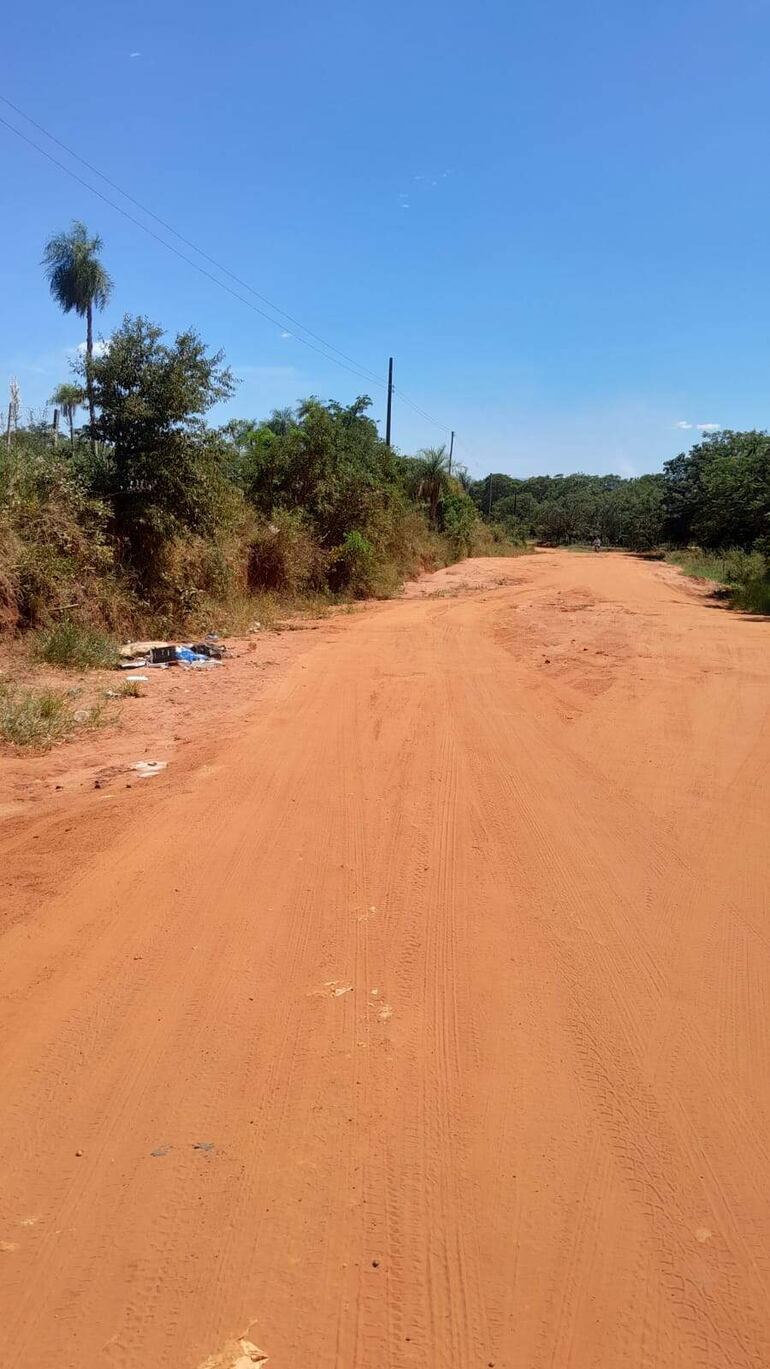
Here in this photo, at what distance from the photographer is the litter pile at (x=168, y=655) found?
1227 centimetres

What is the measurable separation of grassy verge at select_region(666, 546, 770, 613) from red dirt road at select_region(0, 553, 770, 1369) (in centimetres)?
1619

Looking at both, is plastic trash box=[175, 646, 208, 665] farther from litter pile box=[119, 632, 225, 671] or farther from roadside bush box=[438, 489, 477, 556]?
roadside bush box=[438, 489, 477, 556]

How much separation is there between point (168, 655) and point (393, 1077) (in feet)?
33.2

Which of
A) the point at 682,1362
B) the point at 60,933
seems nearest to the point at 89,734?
the point at 60,933

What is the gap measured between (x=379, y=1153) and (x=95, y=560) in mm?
12167

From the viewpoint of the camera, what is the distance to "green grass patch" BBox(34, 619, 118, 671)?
11211mm

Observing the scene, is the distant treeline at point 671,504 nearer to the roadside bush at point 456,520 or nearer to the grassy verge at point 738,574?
the grassy verge at point 738,574

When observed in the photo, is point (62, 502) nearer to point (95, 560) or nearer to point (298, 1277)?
point (95, 560)

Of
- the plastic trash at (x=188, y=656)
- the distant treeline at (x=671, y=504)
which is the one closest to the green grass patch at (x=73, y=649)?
the plastic trash at (x=188, y=656)

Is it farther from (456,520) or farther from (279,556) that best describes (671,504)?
(279,556)

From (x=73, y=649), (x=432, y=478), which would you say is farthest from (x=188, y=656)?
(x=432, y=478)

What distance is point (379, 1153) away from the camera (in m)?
2.87

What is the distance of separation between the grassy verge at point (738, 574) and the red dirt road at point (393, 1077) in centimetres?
1619

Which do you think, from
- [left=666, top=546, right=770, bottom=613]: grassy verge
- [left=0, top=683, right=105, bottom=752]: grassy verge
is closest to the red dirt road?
[left=0, top=683, right=105, bottom=752]: grassy verge
